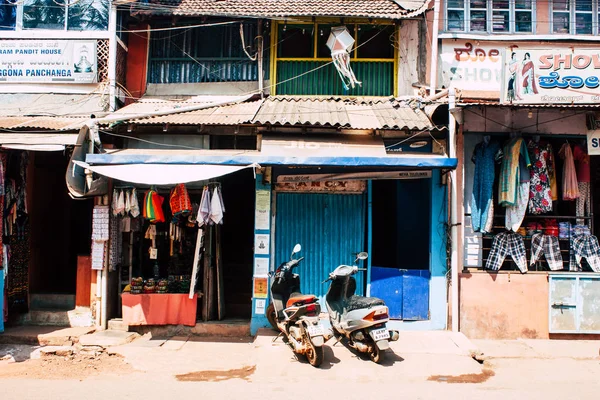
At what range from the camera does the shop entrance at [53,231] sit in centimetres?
957

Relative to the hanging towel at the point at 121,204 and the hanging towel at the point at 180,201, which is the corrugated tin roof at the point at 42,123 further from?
the hanging towel at the point at 180,201

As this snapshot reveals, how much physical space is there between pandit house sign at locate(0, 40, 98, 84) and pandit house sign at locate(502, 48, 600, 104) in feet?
25.0

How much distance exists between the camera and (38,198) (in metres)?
10.0

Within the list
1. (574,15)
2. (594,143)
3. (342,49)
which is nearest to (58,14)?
(342,49)

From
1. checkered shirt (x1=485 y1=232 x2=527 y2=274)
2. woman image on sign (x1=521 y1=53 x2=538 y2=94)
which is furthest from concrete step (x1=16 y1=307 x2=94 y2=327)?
woman image on sign (x1=521 y1=53 x2=538 y2=94)

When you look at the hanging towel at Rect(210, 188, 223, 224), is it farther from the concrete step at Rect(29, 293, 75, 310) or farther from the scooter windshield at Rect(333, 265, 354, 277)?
the concrete step at Rect(29, 293, 75, 310)

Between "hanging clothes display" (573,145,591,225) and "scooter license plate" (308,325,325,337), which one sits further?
"hanging clothes display" (573,145,591,225)

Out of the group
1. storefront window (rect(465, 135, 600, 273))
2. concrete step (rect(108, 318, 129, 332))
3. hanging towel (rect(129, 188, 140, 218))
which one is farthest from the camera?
concrete step (rect(108, 318, 129, 332))

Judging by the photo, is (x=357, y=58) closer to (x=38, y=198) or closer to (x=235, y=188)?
(x=235, y=188)

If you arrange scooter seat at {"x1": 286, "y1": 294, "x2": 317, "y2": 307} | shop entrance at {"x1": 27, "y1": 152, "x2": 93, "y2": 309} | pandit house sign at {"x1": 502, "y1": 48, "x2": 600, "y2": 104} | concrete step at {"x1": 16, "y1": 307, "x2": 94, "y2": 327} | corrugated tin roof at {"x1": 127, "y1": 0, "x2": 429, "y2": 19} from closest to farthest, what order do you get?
scooter seat at {"x1": 286, "y1": 294, "x2": 317, "y2": 307}
pandit house sign at {"x1": 502, "y1": 48, "x2": 600, "y2": 104}
concrete step at {"x1": 16, "y1": 307, "x2": 94, "y2": 327}
corrugated tin roof at {"x1": 127, "y1": 0, "x2": 429, "y2": 19}
shop entrance at {"x1": 27, "y1": 152, "x2": 93, "y2": 309}

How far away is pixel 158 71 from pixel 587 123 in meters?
8.27

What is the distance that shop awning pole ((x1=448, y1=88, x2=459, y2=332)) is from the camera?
8.20m

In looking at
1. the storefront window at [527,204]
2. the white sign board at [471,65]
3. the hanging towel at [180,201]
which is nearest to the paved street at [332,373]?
the storefront window at [527,204]

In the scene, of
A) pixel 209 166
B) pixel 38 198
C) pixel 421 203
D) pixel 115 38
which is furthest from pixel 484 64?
pixel 38 198
